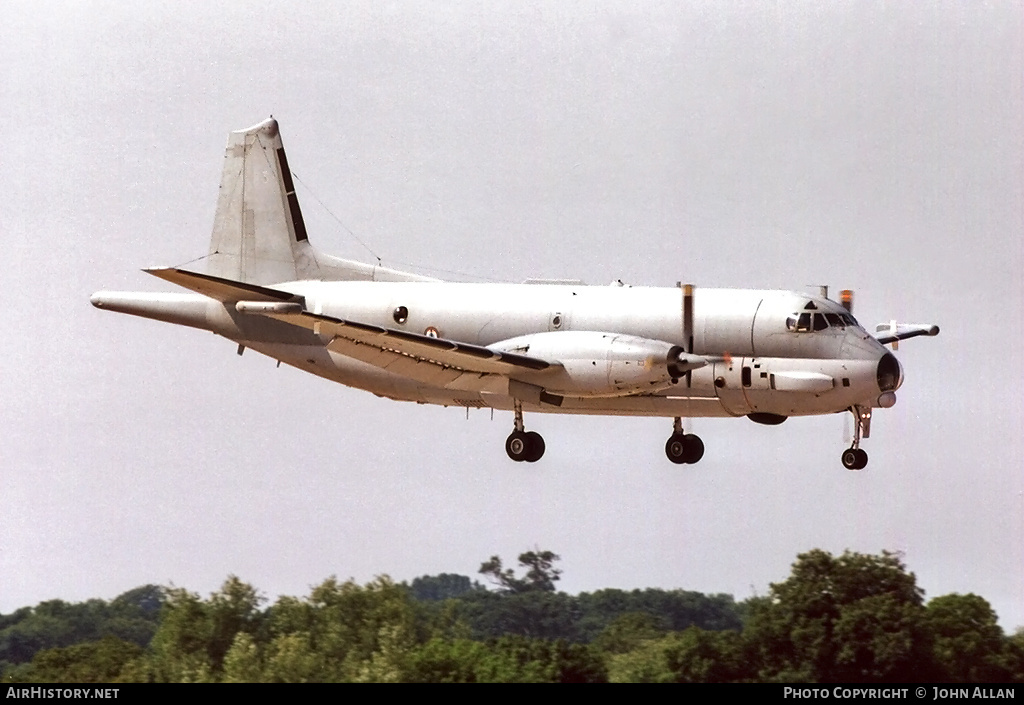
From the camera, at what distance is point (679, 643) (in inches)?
2940

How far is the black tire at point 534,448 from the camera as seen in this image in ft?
218

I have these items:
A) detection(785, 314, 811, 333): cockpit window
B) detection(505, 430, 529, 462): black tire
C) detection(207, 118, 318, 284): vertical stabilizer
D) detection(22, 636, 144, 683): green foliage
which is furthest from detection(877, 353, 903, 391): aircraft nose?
detection(22, 636, 144, 683): green foliage

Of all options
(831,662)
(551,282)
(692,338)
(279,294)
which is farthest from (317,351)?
(831,662)

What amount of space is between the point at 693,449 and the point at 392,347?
9636 mm

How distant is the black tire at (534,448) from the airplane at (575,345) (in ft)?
0.09

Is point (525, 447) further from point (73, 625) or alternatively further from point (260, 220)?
point (73, 625)

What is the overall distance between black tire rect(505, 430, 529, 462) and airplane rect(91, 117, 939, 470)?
40 mm

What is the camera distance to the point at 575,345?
63.5 metres

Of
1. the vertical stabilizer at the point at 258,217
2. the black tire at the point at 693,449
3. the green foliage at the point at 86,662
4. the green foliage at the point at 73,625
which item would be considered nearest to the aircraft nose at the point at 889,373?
the black tire at the point at 693,449

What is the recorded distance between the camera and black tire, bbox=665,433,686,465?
6788 centimetres

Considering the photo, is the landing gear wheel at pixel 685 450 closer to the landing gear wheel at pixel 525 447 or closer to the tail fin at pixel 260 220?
the landing gear wheel at pixel 525 447

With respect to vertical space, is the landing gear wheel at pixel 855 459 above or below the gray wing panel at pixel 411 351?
below

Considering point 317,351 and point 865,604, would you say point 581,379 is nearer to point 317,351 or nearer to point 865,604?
point 317,351

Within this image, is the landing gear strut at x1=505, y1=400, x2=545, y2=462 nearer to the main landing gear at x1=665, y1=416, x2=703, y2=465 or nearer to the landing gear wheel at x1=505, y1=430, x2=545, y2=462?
the landing gear wheel at x1=505, y1=430, x2=545, y2=462
